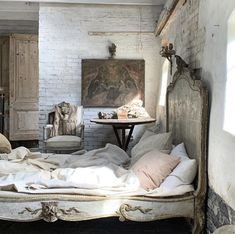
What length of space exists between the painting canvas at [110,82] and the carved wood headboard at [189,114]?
6.60ft

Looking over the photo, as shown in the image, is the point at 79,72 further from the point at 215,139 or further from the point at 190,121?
the point at 215,139

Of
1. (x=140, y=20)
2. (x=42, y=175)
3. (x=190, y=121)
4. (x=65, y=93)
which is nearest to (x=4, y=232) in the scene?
(x=42, y=175)

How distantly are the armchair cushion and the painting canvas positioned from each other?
94cm

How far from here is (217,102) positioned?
2.67 metres

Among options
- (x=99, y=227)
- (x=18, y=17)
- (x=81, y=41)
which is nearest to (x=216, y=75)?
(x=99, y=227)

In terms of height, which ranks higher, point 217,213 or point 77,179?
point 77,179

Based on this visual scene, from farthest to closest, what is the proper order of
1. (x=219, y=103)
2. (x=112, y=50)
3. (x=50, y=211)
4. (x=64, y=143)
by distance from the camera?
(x=112, y=50) < (x=64, y=143) < (x=50, y=211) < (x=219, y=103)

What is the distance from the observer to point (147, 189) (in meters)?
2.94

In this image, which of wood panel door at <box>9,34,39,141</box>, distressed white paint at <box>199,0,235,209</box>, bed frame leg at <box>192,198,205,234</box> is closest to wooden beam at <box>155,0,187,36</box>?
distressed white paint at <box>199,0,235,209</box>

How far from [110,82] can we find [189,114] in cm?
321

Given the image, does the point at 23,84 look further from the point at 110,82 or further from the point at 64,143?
the point at 64,143

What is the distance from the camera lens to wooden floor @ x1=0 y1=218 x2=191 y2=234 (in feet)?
10.7

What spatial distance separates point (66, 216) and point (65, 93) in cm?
398

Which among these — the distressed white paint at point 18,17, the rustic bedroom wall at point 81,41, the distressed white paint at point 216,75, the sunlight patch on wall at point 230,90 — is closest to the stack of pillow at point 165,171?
the distressed white paint at point 216,75
